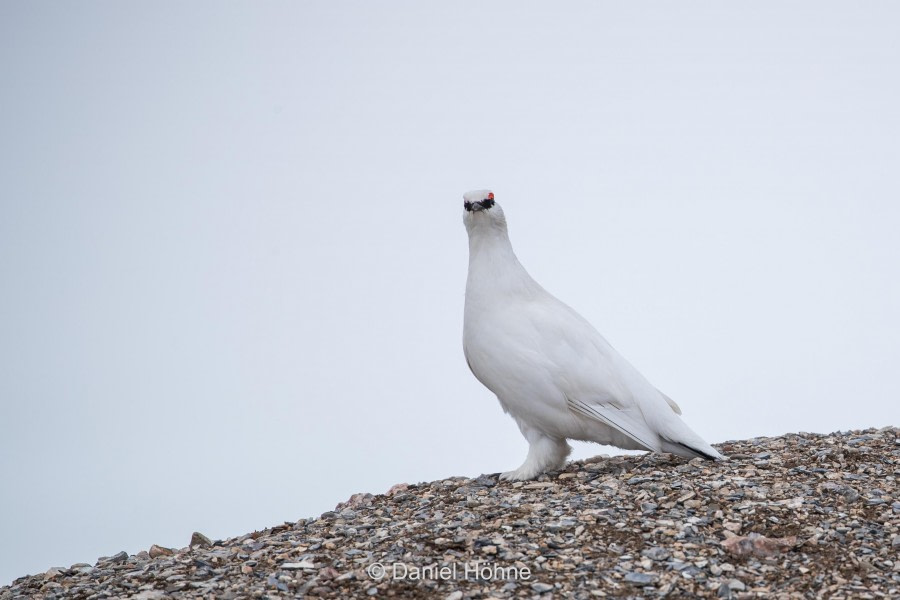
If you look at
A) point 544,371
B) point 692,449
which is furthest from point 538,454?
point 692,449

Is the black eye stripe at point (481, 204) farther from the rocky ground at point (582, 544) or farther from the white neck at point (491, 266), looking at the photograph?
the rocky ground at point (582, 544)

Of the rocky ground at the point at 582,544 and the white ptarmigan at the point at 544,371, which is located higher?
the white ptarmigan at the point at 544,371

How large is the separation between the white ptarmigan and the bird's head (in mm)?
10

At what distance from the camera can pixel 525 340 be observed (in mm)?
11297

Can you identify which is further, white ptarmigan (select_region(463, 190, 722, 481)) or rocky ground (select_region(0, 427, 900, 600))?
white ptarmigan (select_region(463, 190, 722, 481))

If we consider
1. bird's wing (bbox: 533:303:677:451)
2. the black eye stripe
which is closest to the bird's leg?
bird's wing (bbox: 533:303:677:451)

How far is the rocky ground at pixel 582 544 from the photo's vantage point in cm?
880

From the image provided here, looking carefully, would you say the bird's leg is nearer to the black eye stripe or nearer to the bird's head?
the bird's head

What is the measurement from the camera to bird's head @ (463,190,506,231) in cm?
1141

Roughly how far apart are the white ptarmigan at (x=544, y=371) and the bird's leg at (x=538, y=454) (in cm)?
1

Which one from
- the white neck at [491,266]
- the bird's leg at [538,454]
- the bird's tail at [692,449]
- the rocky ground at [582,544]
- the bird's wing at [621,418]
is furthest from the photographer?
the white neck at [491,266]

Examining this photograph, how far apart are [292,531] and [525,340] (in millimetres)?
3001

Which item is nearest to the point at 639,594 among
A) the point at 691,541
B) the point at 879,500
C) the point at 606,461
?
the point at 691,541

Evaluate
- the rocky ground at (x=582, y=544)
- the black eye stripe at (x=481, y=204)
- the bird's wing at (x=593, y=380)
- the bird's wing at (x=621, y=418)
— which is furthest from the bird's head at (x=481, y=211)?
the rocky ground at (x=582, y=544)
